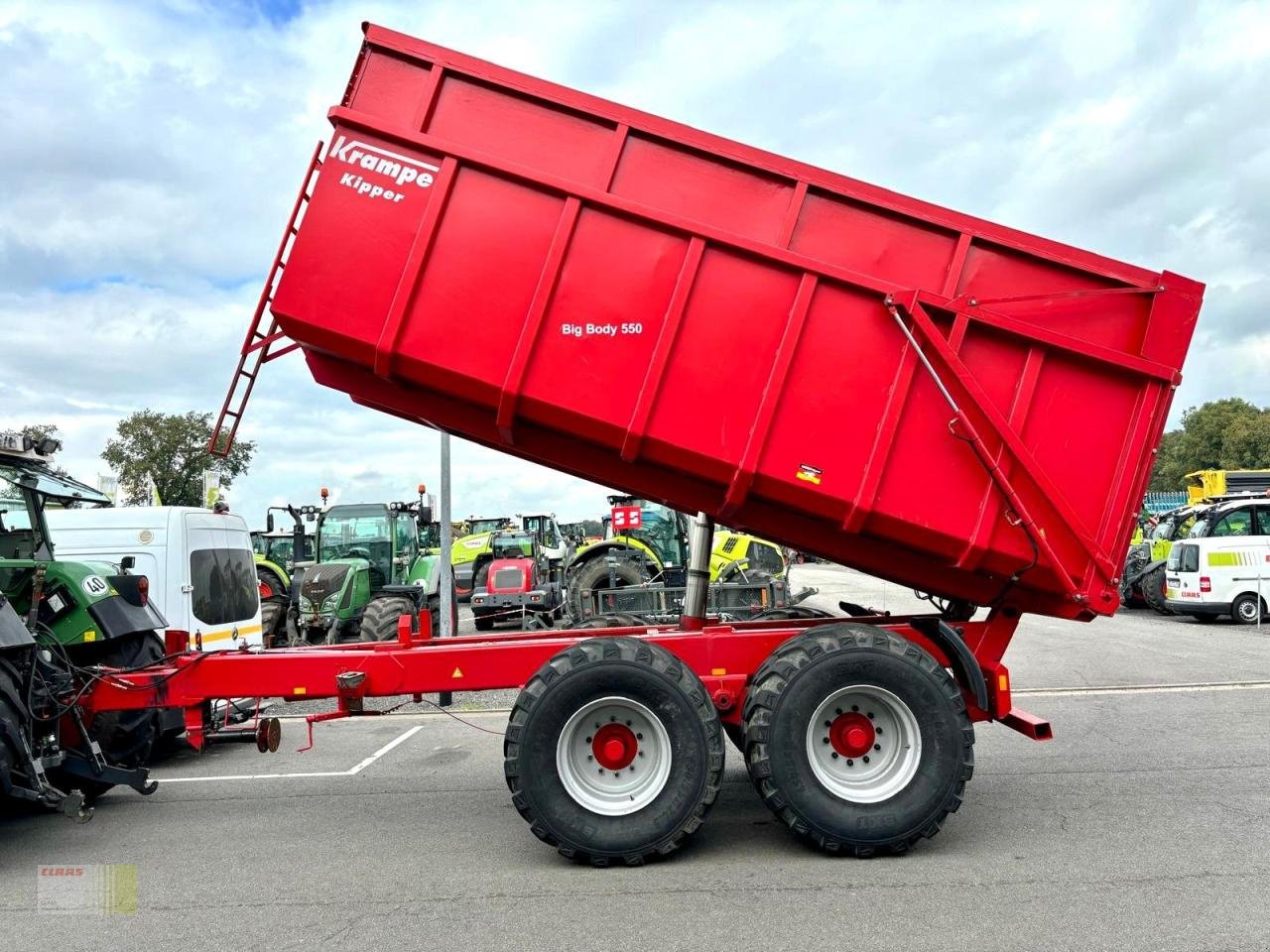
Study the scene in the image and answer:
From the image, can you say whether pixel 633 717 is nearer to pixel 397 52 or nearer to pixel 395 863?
pixel 395 863

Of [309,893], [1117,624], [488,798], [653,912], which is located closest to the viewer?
[653,912]

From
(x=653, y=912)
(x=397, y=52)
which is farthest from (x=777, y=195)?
(x=653, y=912)

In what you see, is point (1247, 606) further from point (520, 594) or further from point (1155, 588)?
point (520, 594)

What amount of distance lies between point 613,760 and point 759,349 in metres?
2.45

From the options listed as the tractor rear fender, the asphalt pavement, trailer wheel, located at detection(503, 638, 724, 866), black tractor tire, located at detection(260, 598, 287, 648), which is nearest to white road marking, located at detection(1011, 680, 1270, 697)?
the asphalt pavement

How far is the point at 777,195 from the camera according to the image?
5625mm

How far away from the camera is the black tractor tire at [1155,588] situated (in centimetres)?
2136

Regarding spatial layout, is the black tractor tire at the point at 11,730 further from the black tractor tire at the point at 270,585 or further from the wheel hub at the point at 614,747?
the black tractor tire at the point at 270,585

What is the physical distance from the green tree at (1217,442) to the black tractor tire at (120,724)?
6114 cm

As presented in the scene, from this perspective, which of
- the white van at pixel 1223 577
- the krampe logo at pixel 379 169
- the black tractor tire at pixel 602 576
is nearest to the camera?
the krampe logo at pixel 379 169

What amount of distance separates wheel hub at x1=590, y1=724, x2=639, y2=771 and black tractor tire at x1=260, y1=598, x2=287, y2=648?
12002 millimetres

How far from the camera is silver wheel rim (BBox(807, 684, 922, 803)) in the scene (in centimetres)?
540

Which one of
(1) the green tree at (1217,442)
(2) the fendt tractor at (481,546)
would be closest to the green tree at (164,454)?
(2) the fendt tractor at (481,546)

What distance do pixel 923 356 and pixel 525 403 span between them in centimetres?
228
